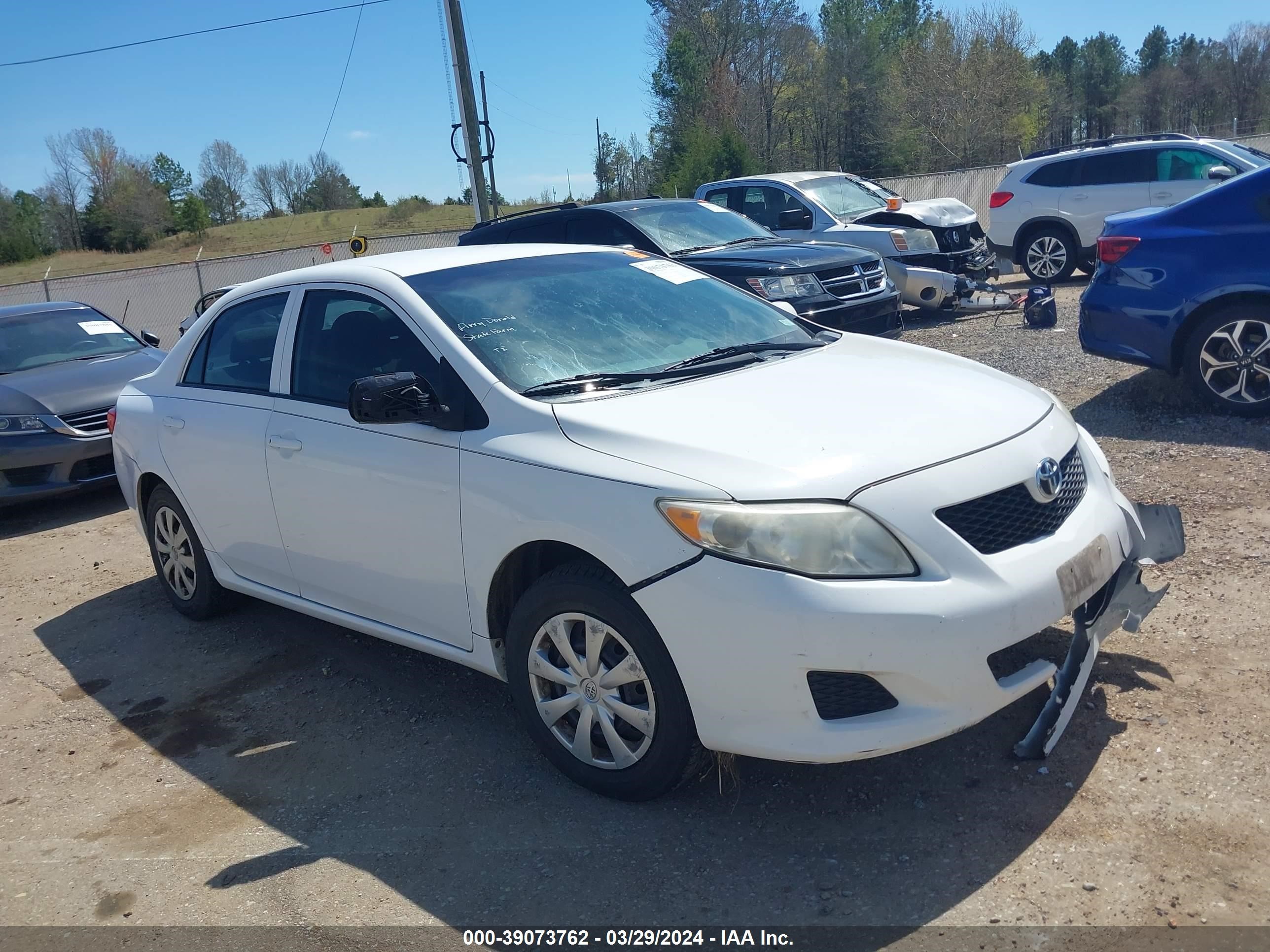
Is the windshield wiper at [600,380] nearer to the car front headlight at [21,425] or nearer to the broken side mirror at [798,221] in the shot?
the car front headlight at [21,425]

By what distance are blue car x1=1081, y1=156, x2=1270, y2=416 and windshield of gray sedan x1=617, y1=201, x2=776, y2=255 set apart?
13.9ft

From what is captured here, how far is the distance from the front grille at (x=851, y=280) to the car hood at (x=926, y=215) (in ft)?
9.53

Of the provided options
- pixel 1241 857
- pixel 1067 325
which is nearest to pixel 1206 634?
pixel 1241 857

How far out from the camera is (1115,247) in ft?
22.9

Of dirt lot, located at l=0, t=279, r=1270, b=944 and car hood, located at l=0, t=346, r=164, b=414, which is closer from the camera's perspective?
dirt lot, located at l=0, t=279, r=1270, b=944

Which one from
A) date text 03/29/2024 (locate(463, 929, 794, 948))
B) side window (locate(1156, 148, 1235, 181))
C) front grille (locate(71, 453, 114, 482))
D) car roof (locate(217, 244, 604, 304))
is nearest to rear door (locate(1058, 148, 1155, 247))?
side window (locate(1156, 148, 1235, 181))

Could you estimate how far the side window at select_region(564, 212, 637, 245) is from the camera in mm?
10078

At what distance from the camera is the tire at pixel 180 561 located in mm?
5289

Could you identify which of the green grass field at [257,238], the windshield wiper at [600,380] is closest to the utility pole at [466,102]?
the windshield wiper at [600,380]

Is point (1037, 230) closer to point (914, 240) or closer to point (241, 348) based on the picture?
point (914, 240)

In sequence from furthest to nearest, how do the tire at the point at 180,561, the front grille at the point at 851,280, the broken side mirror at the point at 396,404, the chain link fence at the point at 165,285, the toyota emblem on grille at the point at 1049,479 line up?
the chain link fence at the point at 165,285 < the front grille at the point at 851,280 < the tire at the point at 180,561 < the broken side mirror at the point at 396,404 < the toyota emblem on grille at the point at 1049,479

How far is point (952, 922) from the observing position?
272cm

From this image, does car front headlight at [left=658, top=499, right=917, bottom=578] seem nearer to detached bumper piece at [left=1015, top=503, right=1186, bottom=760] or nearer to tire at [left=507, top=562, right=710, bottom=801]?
tire at [left=507, top=562, right=710, bottom=801]

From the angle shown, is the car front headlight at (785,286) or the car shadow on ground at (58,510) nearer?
the car shadow on ground at (58,510)
